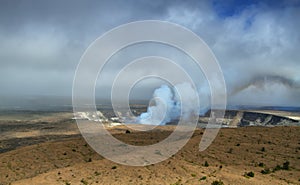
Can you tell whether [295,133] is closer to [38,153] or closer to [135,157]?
[135,157]

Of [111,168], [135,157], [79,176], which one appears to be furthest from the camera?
[135,157]

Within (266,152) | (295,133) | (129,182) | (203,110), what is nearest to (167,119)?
(203,110)

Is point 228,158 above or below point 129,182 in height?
above

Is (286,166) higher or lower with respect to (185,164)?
higher

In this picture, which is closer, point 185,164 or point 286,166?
point 286,166

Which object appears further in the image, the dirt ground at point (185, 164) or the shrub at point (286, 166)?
the shrub at point (286, 166)

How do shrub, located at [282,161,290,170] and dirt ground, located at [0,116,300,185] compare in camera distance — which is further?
shrub, located at [282,161,290,170]

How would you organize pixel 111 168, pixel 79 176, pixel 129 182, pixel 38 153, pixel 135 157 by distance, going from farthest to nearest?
pixel 38 153, pixel 135 157, pixel 111 168, pixel 79 176, pixel 129 182

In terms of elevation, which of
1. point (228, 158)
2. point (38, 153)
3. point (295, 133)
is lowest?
point (38, 153)
